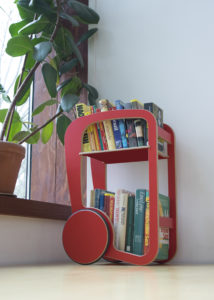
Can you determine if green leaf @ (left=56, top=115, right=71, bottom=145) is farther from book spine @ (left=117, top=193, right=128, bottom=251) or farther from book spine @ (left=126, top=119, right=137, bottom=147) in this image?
book spine @ (left=117, top=193, right=128, bottom=251)

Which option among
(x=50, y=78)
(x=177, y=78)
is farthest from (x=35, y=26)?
(x=177, y=78)

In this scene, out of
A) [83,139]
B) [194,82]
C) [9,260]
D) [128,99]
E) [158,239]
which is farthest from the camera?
[128,99]

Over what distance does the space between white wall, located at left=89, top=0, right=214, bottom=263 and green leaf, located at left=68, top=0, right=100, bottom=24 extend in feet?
0.59

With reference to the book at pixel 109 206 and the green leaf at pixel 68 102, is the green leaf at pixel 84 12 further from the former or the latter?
the book at pixel 109 206

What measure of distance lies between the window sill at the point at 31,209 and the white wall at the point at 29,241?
0.16 ft

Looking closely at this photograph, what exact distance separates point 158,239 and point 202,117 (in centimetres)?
73

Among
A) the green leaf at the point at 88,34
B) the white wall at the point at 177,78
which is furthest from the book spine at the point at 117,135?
the green leaf at the point at 88,34

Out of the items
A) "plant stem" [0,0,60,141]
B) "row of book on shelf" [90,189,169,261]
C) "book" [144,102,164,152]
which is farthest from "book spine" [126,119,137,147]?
"plant stem" [0,0,60,141]

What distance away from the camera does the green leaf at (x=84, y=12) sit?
2.20m

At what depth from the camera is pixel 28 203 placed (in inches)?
74.7

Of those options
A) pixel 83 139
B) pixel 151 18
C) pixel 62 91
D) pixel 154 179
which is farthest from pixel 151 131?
pixel 151 18

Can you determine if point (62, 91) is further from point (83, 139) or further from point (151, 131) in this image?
point (151, 131)

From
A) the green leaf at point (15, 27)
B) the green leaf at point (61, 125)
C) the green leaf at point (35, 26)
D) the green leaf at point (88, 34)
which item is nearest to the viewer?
the green leaf at point (35, 26)

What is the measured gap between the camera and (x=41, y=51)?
6.48ft
